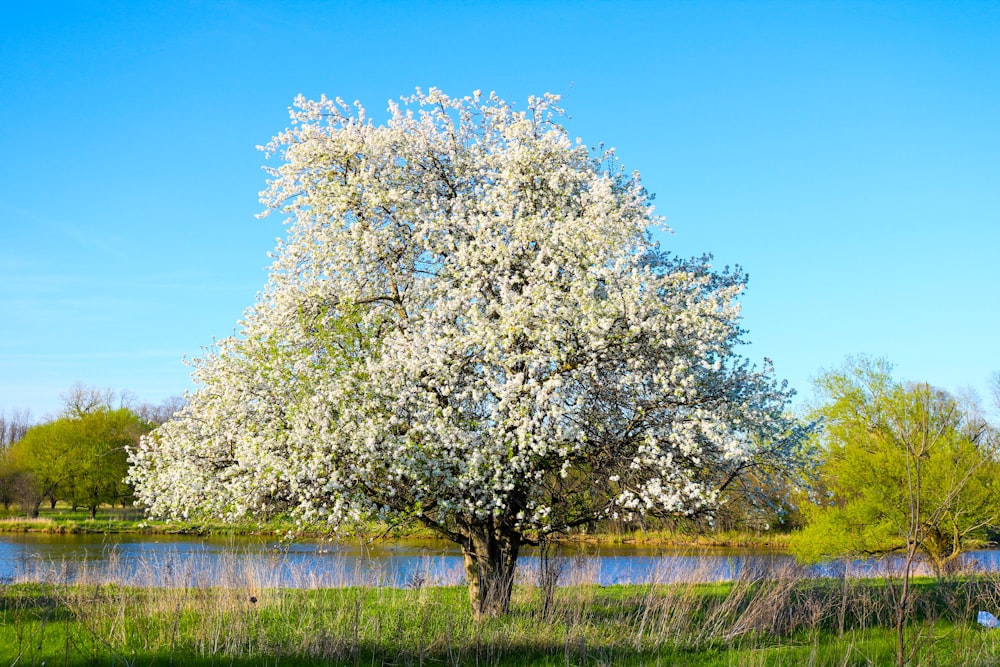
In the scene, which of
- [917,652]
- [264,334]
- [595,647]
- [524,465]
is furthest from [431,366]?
[917,652]

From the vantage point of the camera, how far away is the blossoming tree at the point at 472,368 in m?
11.8

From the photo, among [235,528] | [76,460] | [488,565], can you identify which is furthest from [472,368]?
[76,460]

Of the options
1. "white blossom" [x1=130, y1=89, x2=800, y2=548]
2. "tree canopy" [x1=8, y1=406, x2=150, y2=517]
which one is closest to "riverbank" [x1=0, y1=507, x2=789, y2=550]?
"white blossom" [x1=130, y1=89, x2=800, y2=548]

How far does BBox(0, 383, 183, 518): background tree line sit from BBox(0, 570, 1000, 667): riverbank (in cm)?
4122

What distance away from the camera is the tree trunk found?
12320 mm

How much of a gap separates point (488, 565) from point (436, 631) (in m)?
3.14

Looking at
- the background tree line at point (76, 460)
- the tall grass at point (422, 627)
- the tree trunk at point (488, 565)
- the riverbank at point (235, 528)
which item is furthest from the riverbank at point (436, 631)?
the background tree line at point (76, 460)

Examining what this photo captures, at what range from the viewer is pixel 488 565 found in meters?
13.2

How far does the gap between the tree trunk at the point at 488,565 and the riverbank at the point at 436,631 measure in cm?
52

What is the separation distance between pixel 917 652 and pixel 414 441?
7483mm

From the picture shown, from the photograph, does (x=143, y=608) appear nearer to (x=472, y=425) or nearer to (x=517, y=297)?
(x=472, y=425)

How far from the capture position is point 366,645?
9.56 m

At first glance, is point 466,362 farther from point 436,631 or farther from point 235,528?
point 235,528

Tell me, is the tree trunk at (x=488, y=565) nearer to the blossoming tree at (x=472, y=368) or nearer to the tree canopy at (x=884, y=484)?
the blossoming tree at (x=472, y=368)
